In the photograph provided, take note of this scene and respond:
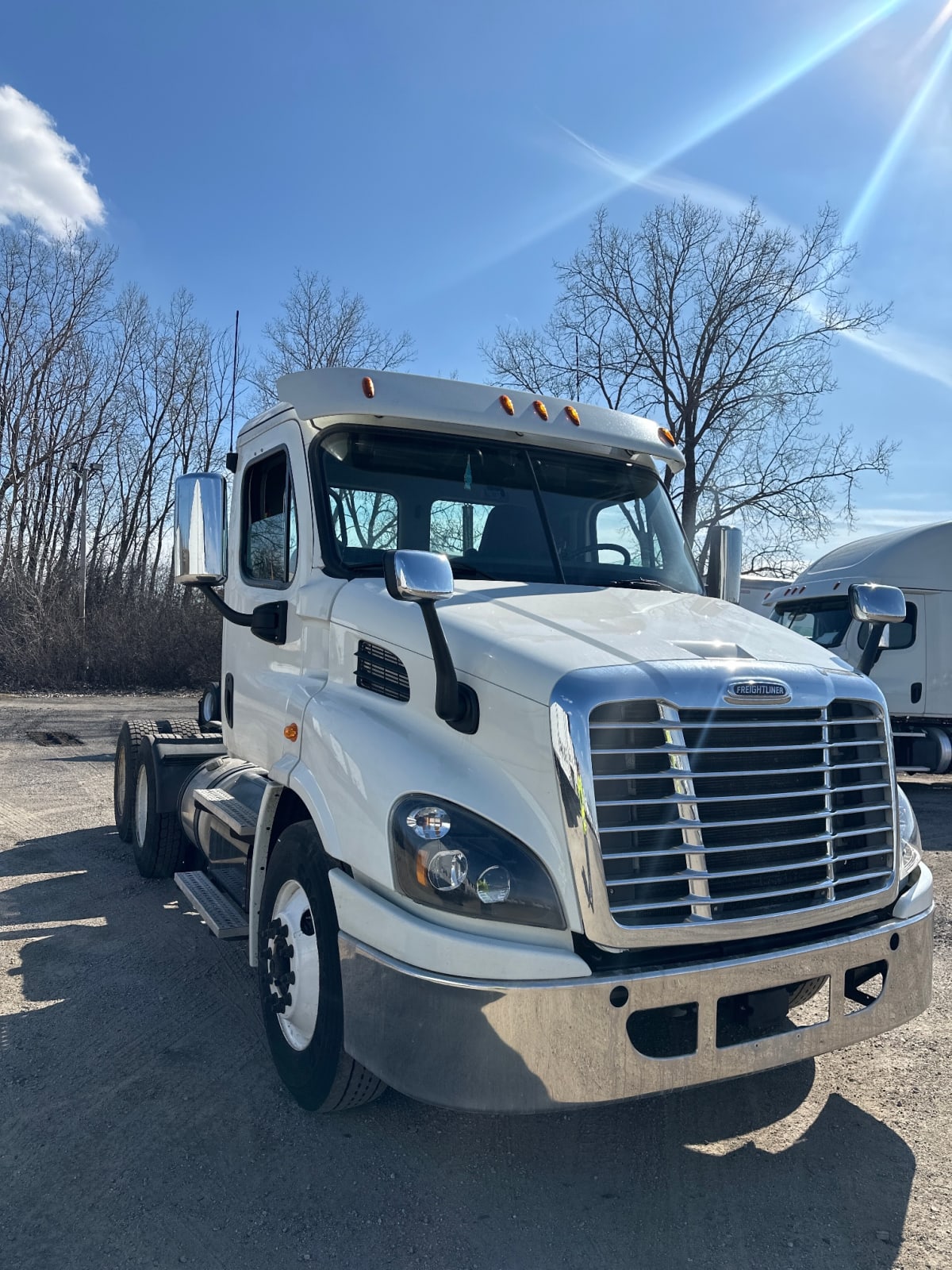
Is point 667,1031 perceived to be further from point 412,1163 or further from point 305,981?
point 305,981

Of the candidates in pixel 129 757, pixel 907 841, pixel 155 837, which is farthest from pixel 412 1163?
pixel 129 757

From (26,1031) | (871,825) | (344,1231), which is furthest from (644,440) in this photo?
(26,1031)

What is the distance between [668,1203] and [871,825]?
137 cm

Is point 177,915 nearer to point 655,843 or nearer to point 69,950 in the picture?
point 69,950

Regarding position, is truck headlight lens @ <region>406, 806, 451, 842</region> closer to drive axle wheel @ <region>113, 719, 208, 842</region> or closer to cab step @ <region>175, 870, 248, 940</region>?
cab step @ <region>175, 870, 248, 940</region>

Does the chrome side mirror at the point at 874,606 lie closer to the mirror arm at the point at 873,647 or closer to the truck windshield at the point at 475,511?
the mirror arm at the point at 873,647

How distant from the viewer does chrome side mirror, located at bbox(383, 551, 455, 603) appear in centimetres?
279

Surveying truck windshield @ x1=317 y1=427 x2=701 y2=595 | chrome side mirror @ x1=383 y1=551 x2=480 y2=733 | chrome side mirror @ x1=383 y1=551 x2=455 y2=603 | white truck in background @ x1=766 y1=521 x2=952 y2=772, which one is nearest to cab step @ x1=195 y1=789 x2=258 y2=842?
truck windshield @ x1=317 y1=427 x2=701 y2=595

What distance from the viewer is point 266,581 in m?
4.45

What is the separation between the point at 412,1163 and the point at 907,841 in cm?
206

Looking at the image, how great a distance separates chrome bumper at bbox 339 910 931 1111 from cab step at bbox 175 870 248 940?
1.30 meters

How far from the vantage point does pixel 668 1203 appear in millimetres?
2883

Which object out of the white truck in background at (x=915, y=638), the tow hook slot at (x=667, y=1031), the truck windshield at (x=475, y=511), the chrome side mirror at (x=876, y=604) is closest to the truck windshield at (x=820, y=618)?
the white truck in background at (x=915, y=638)

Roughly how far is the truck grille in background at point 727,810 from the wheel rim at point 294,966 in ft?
3.93
